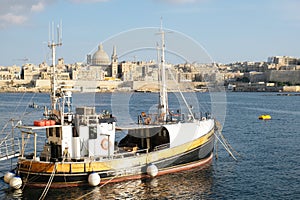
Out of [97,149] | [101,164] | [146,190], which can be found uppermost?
[97,149]

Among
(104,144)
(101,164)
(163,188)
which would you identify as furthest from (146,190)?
(104,144)

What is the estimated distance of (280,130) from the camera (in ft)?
170

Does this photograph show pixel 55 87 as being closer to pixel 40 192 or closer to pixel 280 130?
pixel 40 192

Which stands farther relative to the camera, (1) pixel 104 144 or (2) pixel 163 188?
(1) pixel 104 144

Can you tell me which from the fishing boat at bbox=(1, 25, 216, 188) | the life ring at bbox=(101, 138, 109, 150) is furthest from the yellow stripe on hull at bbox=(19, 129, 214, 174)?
the life ring at bbox=(101, 138, 109, 150)

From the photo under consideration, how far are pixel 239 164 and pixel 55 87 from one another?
1427 centimetres

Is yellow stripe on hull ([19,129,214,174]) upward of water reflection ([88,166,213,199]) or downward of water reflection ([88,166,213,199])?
upward

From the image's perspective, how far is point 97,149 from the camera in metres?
25.1

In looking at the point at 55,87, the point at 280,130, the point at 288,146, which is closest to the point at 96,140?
the point at 55,87

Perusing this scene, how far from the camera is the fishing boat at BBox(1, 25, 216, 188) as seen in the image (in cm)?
2338

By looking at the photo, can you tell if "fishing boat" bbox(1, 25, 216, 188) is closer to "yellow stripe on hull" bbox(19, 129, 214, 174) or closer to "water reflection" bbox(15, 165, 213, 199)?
"yellow stripe on hull" bbox(19, 129, 214, 174)

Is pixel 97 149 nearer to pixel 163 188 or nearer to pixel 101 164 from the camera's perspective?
pixel 101 164

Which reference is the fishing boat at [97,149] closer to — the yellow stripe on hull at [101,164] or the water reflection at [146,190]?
the yellow stripe on hull at [101,164]

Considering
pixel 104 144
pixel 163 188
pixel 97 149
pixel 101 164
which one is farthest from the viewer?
pixel 104 144
